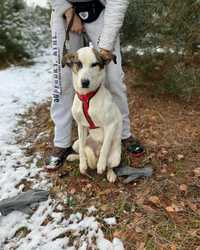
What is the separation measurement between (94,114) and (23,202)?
99 centimetres

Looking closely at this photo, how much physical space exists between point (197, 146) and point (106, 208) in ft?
4.51

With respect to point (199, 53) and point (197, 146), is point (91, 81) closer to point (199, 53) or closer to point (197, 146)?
point (197, 146)

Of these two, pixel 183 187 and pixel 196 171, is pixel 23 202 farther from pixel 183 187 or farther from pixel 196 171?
pixel 196 171

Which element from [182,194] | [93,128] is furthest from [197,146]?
[93,128]

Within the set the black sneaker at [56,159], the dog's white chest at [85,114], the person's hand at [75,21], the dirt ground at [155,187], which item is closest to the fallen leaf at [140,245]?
the dirt ground at [155,187]

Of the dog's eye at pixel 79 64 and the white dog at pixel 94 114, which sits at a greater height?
the dog's eye at pixel 79 64

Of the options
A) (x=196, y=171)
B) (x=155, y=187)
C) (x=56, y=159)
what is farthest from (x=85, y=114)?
(x=196, y=171)

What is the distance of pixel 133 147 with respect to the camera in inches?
161

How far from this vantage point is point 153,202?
3373mm

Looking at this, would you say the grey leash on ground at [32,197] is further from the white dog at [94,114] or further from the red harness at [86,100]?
the red harness at [86,100]

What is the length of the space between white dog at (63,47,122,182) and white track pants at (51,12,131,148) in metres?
0.25

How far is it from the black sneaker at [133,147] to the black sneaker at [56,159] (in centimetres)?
59

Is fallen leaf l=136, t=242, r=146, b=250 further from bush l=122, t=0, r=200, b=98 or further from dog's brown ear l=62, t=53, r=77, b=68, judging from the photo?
bush l=122, t=0, r=200, b=98

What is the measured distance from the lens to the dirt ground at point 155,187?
10.1 feet
